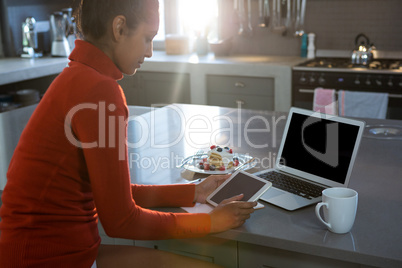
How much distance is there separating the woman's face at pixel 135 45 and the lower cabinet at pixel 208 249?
0.52m

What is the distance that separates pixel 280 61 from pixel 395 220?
9.74ft

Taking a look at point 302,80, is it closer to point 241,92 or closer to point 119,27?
point 241,92

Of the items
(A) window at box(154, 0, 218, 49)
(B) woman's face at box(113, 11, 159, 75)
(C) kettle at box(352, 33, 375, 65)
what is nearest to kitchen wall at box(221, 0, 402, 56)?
(C) kettle at box(352, 33, 375, 65)

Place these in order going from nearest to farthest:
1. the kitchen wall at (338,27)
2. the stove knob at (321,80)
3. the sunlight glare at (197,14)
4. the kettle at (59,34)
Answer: the stove knob at (321,80)
the kitchen wall at (338,27)
the kettle at (59,34)
the sunlight glare at (197,14)

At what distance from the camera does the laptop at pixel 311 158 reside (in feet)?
4.80

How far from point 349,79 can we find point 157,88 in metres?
1.67

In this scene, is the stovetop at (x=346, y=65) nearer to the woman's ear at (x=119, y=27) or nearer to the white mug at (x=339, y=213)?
the white mug at (x=339, y=213)

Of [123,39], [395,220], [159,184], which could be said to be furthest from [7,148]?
[395,220]

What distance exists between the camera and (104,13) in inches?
45.6

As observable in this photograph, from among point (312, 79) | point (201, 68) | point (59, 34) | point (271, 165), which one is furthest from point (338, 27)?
point (271, 165)

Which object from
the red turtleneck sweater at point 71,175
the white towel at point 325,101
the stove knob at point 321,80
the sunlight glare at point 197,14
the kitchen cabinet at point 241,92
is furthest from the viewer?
the sunlight glare at point 197,14

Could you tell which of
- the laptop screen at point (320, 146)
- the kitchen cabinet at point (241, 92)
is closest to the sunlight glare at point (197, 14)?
the kitchen cabinet at point (241, 92)

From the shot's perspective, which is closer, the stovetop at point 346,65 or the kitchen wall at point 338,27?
the stovetop at point 346,65

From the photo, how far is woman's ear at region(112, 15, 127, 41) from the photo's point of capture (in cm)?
116
